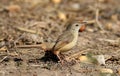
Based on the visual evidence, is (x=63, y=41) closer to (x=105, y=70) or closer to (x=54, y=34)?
(x=105, y=70)

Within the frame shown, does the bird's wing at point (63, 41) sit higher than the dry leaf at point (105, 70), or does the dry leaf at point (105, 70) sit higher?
the bird's wing at point (63, 41)

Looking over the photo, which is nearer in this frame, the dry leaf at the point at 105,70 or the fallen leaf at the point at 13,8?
the dry leaf at the point at 105,70

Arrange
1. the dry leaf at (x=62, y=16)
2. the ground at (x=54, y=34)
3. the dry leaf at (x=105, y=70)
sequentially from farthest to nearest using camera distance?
the dry leaf at (x=62, y=16), the ground at (x=54, y=34), the dry leaf at (x=105, y=70)

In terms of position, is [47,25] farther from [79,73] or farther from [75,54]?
[79,73]

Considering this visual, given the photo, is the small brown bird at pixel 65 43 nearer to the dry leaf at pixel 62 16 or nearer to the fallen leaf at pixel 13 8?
the dry leaf at pixel 62 16

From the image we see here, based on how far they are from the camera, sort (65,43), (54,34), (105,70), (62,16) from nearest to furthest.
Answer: (105,70)
(65,43)
(54,34)
(62,16)

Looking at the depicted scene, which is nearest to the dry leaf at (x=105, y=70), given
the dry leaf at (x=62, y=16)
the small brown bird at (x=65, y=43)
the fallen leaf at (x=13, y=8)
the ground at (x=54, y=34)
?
the ground at (x=54, y=34)

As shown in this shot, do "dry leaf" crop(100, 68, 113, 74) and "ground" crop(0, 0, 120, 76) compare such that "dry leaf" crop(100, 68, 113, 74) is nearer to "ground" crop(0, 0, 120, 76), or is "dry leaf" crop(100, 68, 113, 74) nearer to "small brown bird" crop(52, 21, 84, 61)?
"ground" crop(0, 0, 120, 76)

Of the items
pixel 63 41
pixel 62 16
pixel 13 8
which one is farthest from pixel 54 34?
pixel 63 41
